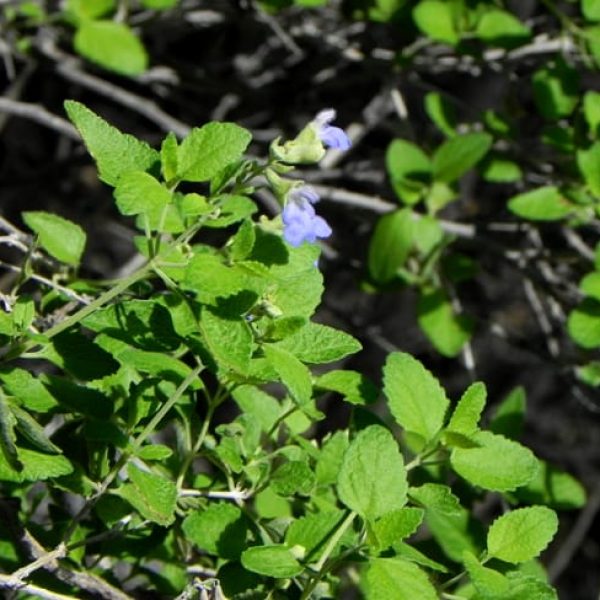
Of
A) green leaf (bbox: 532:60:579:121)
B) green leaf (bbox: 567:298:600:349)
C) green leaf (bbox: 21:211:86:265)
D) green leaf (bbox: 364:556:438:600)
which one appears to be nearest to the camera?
green leaf (bbox: 364:556:438:600)

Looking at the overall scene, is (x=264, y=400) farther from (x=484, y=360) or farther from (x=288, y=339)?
(x=484, y=360)

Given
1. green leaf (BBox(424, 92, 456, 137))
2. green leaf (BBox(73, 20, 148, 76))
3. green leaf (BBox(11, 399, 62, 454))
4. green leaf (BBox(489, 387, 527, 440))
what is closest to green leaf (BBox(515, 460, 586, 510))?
green leaf (BBox(489, 387, 527, 440))

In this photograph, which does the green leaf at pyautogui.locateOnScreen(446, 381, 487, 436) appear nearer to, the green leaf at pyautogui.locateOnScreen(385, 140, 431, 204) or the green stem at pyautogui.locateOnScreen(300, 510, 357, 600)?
the green stem at pyautogui.locateOnScreen(300, 510, 357, 600)

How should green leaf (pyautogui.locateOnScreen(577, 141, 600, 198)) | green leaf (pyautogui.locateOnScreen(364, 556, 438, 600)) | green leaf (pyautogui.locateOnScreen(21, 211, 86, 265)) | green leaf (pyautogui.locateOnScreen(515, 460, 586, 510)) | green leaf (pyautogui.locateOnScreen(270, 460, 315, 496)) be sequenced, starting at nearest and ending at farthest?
1. green leaf (pyautogui.locateOnScreen(364, 556, 438, 600))
2. green leaf (pyautogui.locateOnScreen(270, 460, 315, 496))
3. green leaf (pyautogui.locateOnScreen(21, 211, 86, 265))
4. green leaf (pyautogui.locateOnScreen(515, 460, 586, 510))
5. green leaf (pyautogui.locateOnScreen(577, 141, 600, 198))

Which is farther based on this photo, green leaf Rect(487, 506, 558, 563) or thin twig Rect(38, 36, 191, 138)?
thin twig Rect(38, 36, 191, 138)

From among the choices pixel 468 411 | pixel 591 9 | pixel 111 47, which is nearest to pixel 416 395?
pixel 468 411

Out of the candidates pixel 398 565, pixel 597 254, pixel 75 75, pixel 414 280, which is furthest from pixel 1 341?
pixel 75 75
